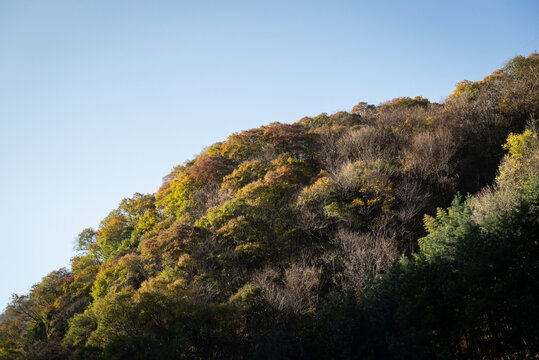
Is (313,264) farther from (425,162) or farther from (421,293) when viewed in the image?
(425,162)

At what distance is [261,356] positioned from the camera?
14484 millimetres

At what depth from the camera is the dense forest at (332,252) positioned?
12977 millimetres

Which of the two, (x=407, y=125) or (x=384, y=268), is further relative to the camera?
(x=407, y=125)

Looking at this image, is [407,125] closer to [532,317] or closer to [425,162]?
[425,162]

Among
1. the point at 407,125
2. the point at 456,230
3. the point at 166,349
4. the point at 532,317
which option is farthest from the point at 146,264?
the point at 407,125

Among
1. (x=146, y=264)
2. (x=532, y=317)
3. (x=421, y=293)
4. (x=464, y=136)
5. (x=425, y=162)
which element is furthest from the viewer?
(x=464, y=136)

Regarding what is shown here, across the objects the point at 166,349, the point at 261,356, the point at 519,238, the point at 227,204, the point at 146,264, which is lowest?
the point at 261,356

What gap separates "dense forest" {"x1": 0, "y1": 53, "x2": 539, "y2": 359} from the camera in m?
13.0

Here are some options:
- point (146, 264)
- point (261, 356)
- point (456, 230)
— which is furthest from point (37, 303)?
point (456, 230)

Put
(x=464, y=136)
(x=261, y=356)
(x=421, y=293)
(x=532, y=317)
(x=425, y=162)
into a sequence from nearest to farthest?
(x=532, y=317), (x=421, y=293), (x=261, y=356), (x=425, y=162), (x=464, y=136)

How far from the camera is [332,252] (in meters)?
19.2

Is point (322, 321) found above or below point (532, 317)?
above

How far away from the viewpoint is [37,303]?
960 inches

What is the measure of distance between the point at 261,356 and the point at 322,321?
3.36 m
